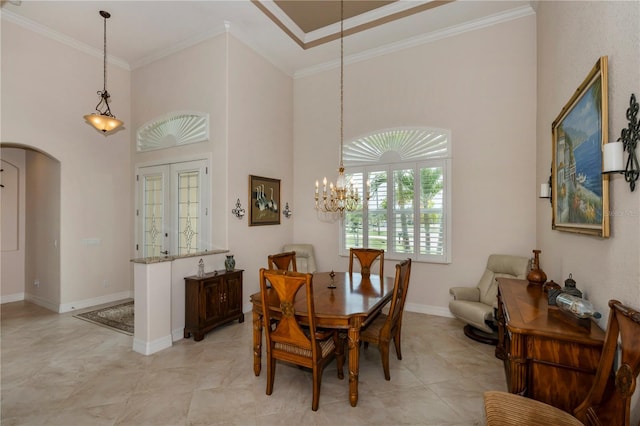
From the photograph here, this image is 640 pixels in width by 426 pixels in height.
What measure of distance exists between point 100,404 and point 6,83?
4430 mm

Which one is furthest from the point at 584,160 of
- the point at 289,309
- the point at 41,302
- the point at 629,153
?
the point at 41,302

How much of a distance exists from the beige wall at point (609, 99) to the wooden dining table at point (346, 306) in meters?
1.52

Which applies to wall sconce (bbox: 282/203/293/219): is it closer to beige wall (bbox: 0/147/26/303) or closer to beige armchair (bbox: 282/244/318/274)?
beige armchair (bbox: 282/244/318/274)

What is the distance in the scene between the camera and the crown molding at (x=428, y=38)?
12.9ft

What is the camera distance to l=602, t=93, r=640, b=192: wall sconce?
1.46 m

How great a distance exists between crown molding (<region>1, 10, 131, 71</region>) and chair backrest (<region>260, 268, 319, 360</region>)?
5158 mm

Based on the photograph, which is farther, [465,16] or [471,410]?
[465,16]

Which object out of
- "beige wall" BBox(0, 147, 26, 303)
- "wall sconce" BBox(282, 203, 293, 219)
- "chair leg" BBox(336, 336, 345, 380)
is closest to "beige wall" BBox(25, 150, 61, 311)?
"beige wall" BBox(0, 147, 26, 303)

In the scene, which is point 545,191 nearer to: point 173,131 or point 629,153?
point 629,153

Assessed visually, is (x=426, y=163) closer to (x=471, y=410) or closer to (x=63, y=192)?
(x=471, y=410)

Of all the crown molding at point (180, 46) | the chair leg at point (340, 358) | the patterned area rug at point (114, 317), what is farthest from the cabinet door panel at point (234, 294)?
the crown molding at point (180, 46)

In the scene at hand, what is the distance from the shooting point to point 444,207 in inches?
172

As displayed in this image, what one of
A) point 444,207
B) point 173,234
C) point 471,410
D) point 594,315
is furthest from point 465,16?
point 173,234

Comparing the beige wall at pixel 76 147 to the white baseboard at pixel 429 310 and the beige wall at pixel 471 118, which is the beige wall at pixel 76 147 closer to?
the beige wall at pixel 471 118
